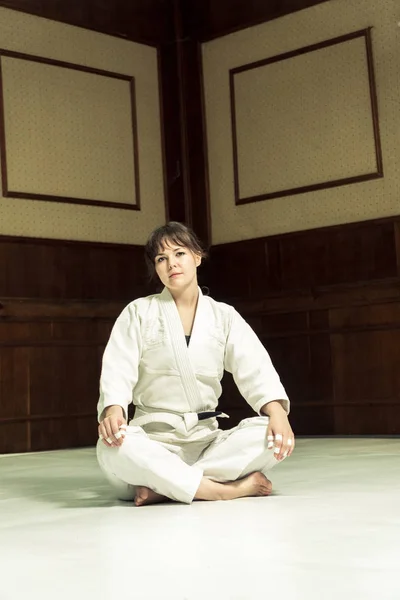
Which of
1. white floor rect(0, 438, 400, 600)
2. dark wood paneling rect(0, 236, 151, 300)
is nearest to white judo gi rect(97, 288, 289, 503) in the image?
white floor rect(0, 438, 400, 600)

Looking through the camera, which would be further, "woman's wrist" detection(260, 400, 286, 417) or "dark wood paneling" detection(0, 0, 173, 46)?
"dark wood paneling" detection(0, 0, 173, 46)

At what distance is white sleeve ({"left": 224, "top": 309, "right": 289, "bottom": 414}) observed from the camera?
2.51 meters

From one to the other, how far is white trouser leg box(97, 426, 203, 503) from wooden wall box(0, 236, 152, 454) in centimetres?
237

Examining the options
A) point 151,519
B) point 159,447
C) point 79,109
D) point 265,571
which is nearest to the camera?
point 265,571

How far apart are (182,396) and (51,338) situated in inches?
93.3

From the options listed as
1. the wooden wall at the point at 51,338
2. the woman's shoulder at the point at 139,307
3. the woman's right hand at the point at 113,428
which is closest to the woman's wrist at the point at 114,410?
the woman's right hand at the point at 113,428

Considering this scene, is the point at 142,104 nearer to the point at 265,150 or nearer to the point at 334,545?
the point at 265,150

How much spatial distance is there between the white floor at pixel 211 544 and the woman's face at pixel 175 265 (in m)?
0.59

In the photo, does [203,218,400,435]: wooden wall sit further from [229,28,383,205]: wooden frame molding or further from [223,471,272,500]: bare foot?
[223,471,272,500]: bare foot

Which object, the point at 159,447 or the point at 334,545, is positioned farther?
the point at 159,447

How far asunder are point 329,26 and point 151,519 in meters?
3.43

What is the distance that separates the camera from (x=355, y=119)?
4.79 m

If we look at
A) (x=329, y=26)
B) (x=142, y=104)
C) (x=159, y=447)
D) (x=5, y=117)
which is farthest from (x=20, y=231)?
(x=159, y=447)

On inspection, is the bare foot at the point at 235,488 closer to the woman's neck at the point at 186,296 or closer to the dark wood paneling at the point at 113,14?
the woman's neck at the point at 186,296
